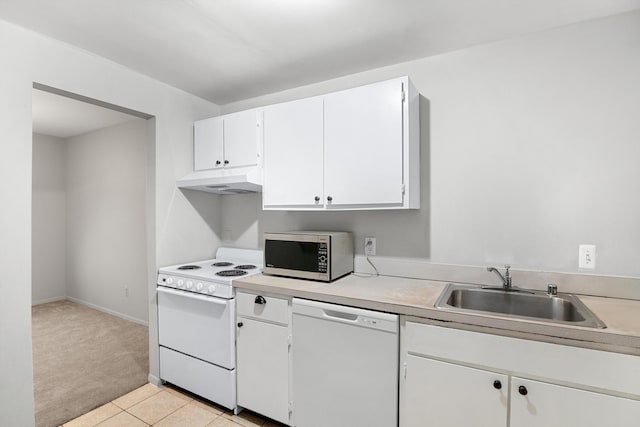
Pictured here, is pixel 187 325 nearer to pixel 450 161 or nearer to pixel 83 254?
pixel 450 161

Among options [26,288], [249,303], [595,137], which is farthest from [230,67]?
[595,137]

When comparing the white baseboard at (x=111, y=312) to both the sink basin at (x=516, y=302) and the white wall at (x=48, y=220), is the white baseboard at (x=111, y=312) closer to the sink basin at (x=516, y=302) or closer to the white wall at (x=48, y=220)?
the white wall at (x=48, y=220)

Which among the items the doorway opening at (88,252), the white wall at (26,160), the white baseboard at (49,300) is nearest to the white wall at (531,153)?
the white wall at (26,160)

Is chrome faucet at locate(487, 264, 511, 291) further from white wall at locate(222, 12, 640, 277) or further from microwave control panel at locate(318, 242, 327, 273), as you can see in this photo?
microwave control panel at locate(318, 242, 327, 273)

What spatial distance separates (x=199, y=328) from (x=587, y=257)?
243 cm

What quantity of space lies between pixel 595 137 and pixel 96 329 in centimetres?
476

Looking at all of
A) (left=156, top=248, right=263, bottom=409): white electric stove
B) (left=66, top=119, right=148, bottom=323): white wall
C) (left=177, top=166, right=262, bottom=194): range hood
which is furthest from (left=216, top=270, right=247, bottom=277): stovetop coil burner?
(left=66, top=119, right=148, bottom=323): white wall

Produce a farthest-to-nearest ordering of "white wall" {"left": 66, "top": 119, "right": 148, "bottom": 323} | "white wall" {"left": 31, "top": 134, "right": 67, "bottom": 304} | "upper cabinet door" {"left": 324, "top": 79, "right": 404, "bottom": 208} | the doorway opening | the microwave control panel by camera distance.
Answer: "white wall" {"left": 31, "top": 134, "right": 67, "bottom": 304}, "white wall" {"left": 66, "top": 119, "right": 148, "bottom": 323}, the doorway opening, the microwave control panel, "upper cabinet door" {"left": 324, "top": 79, "right": 404, "bottom": 208}

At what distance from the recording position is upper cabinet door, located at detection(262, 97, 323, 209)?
213 cm

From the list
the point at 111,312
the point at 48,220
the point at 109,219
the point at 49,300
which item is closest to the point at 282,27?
the point at 109,219

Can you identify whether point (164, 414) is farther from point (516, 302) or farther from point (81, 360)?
point (516, 302)

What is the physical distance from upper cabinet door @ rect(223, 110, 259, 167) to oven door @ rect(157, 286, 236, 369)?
1.04 meters

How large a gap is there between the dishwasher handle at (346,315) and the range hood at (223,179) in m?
0.95

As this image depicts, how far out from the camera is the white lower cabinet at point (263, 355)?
1.90 meters
